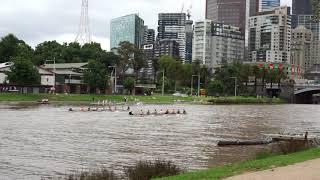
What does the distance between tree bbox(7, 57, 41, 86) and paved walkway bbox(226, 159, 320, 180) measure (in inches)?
4494

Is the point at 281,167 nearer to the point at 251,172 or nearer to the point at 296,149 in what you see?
the point at 251,172

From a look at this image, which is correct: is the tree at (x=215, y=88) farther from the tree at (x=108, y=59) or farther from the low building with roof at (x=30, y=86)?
the low building with roof at (x=30, y=86)

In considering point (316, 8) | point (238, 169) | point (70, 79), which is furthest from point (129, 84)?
point (238, 169)

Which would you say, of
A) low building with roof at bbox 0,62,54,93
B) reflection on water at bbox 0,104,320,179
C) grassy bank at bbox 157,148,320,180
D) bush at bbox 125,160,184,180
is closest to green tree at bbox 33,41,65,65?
low building with roof at bbox 0,62,54,93

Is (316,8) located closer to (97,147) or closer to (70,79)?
(97,147)

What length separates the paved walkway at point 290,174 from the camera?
1666 cm

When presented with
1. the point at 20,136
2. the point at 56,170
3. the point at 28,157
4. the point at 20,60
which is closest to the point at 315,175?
the point at 56,170

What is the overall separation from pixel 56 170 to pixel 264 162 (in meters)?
11.1

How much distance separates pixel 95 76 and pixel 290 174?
432ft

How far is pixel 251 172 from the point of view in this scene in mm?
18500

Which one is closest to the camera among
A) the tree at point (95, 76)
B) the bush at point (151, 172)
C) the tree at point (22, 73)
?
the bush at point (151, 172)

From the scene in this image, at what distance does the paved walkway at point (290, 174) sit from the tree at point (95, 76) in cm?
12918

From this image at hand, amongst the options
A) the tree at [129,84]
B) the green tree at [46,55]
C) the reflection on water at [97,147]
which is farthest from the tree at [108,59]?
the reflection on water at [97,147]

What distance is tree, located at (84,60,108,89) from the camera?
5787 inches
